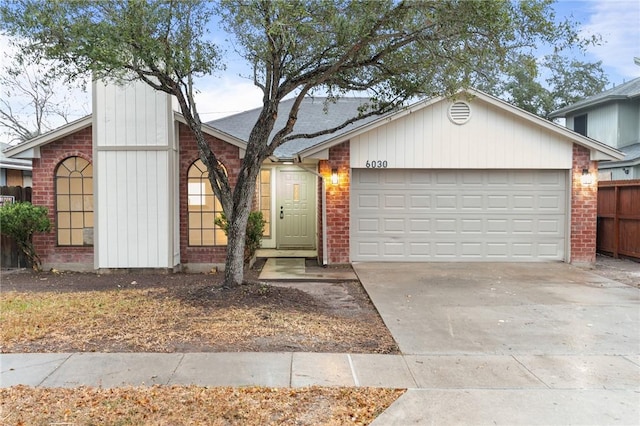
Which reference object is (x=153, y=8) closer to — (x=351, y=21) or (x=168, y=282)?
(x=351, y=21)

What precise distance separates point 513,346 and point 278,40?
15.3 feet

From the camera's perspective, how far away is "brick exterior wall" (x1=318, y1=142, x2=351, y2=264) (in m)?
10.8

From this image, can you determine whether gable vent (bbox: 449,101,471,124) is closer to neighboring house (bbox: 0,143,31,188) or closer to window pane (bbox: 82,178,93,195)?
window pane (bbox: 82,178,93,195)

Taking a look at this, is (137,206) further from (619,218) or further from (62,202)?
(619,218)

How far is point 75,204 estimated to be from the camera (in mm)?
10219

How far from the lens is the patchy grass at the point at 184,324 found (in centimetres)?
512

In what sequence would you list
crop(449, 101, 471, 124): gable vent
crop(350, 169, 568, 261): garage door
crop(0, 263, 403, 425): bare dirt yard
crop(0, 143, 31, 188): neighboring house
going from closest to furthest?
1. crop(0, 263, 403, 425): bare dirt yard
2. crop(449, 101, 471, 124): gable vent
3. crop(350, 169, 568, 261): garage door
4. crop(0, 143, 31, 188): neighboring house

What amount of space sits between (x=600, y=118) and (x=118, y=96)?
54.1 ft

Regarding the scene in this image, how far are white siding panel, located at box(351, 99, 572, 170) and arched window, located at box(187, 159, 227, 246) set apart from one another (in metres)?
3.23

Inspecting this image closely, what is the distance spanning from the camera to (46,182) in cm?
1005

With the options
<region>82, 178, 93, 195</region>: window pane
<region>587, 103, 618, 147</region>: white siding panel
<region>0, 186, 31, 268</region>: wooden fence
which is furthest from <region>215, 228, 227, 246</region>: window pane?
<region>587, 103, 618, 147</region>: white siding panel

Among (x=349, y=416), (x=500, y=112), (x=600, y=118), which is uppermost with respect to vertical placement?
(x=600, y=118)

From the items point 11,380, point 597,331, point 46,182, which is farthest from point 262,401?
point 46,182

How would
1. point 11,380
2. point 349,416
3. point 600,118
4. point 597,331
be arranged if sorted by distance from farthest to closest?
point 600,118, point 597,331, point 11,380, point 349,416
